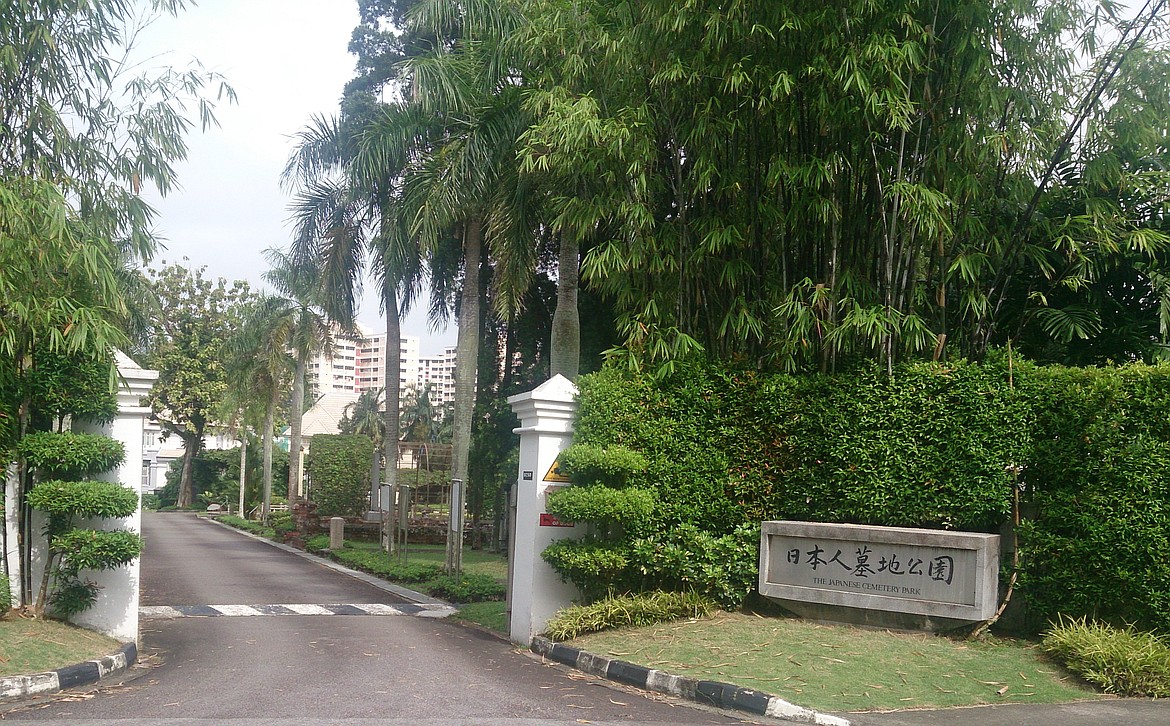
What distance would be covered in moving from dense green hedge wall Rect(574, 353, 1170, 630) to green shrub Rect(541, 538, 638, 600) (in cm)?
21

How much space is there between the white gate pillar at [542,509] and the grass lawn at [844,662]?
0.85 meters

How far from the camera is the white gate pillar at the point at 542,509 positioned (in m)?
11.6

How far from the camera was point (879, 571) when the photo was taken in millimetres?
10508

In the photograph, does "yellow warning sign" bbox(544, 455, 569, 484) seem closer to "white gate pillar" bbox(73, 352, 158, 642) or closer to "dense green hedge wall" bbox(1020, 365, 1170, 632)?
"white gate pillar" bbox(73, 352, 158, 642)

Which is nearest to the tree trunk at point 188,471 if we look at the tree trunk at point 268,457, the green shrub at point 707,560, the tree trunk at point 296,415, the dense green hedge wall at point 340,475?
the tree trunk at point 268,457

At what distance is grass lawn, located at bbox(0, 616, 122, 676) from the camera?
881cm

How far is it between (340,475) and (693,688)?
31.5m

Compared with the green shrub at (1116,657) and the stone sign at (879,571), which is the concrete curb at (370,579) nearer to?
the stone sign at (879,571)

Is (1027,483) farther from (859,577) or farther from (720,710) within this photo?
(720,710)

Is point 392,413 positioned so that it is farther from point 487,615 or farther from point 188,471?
point 188,471

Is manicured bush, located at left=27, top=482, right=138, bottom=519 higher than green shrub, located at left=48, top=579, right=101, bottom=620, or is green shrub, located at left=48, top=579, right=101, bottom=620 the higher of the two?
manicured bush, located at left=27, top=482, right=138, bottom=519

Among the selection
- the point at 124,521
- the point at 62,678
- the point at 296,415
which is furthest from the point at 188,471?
the point at 62,678

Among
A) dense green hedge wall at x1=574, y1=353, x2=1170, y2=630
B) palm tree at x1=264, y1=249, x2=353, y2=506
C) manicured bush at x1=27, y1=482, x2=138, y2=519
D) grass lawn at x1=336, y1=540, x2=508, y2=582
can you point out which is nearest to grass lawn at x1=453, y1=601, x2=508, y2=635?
dense green hedge wall at x1=574, y1=353, x2=1170, y2=630

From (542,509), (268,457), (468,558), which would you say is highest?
(542,509)
